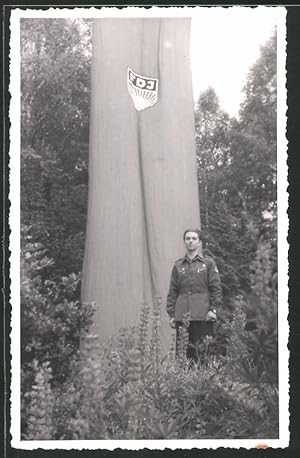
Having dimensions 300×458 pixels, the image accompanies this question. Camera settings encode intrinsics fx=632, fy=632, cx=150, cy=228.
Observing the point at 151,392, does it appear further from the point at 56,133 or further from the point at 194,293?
the point at 56,133

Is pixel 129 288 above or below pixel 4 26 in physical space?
below

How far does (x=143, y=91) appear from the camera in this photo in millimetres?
4488

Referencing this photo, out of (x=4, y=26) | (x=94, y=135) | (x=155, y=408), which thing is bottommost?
(x=155, y=408)

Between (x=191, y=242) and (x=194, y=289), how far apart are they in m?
0.34

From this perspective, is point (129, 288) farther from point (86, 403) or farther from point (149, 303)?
point (86, 403)

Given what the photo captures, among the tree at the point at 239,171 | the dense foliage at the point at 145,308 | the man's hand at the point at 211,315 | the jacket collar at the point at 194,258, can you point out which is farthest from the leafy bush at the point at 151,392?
the jacket collar at the point at 194,258

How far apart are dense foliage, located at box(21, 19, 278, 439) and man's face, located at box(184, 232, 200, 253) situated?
24 centimetres

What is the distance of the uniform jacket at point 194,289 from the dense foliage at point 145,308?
0.40ft

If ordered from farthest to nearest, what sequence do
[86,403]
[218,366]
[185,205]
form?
[185,205]
[218,366]
[86,403]

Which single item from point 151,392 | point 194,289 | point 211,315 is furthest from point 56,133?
point 151,392

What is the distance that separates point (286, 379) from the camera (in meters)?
3.71

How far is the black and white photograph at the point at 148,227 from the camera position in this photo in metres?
3.68

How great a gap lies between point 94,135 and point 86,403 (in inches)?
75.4

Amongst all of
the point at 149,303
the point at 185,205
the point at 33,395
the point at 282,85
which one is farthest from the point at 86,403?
the point at 282,85
